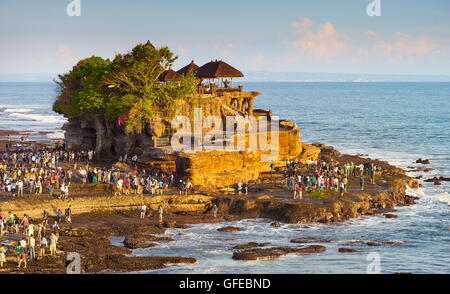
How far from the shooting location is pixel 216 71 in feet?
208

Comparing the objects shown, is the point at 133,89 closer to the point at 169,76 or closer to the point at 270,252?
the point at 169,76

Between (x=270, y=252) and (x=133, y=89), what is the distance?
24.8 metres

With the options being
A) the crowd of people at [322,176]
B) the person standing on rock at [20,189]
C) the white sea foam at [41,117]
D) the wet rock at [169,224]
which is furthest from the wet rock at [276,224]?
the white sea foam at [41,117]

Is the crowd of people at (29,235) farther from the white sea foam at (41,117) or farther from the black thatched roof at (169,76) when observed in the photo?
the white sea foam at (41,117)

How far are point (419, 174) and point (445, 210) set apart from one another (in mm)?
14838

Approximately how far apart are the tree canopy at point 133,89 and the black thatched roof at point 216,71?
6213 mm

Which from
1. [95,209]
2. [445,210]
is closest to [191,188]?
[95,209]

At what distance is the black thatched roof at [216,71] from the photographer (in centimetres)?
6347

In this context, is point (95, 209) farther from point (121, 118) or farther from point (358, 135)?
point (358, 135)

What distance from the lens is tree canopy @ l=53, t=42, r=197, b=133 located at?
53594 mm

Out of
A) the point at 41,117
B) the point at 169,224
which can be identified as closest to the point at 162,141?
the point at 169,224

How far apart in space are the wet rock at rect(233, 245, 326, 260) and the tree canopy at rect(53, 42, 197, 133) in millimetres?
21385

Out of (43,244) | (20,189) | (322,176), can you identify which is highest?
(20,189)

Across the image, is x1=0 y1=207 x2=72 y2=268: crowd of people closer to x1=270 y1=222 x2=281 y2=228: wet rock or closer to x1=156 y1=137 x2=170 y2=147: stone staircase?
x1=270 y1=222 x2=281 y2=228: wet rock
